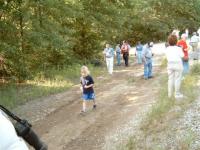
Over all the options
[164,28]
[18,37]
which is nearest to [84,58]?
[18,37]

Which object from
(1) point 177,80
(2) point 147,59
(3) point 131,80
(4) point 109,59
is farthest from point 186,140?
(4) point 109,59

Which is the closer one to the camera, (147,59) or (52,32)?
(147,59)

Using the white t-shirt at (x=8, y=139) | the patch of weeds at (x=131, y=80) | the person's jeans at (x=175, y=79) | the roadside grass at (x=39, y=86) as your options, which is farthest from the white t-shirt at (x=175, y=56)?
the white t-shirt at (x=8, y=139)

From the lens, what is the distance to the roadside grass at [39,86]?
17.8 m

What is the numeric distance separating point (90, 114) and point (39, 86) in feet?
21.0

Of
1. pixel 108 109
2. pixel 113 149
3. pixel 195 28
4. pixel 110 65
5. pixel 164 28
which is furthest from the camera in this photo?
pixel 195 28

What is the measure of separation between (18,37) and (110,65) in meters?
6.24

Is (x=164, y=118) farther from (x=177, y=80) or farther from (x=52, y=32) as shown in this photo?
(x=52, y=32)

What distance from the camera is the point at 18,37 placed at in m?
21.4

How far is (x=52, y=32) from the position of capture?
76.9 ft

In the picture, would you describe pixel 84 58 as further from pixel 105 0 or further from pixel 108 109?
pixel 108 109

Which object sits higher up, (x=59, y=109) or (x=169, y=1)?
(x=169, y=1)

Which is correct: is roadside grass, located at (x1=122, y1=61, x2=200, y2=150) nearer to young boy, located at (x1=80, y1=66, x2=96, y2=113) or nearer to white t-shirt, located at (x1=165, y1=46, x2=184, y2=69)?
white t-shirt, located at (x1=165, y1=46, x2=184, y2=69)

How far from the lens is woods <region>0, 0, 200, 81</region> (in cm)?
2025
